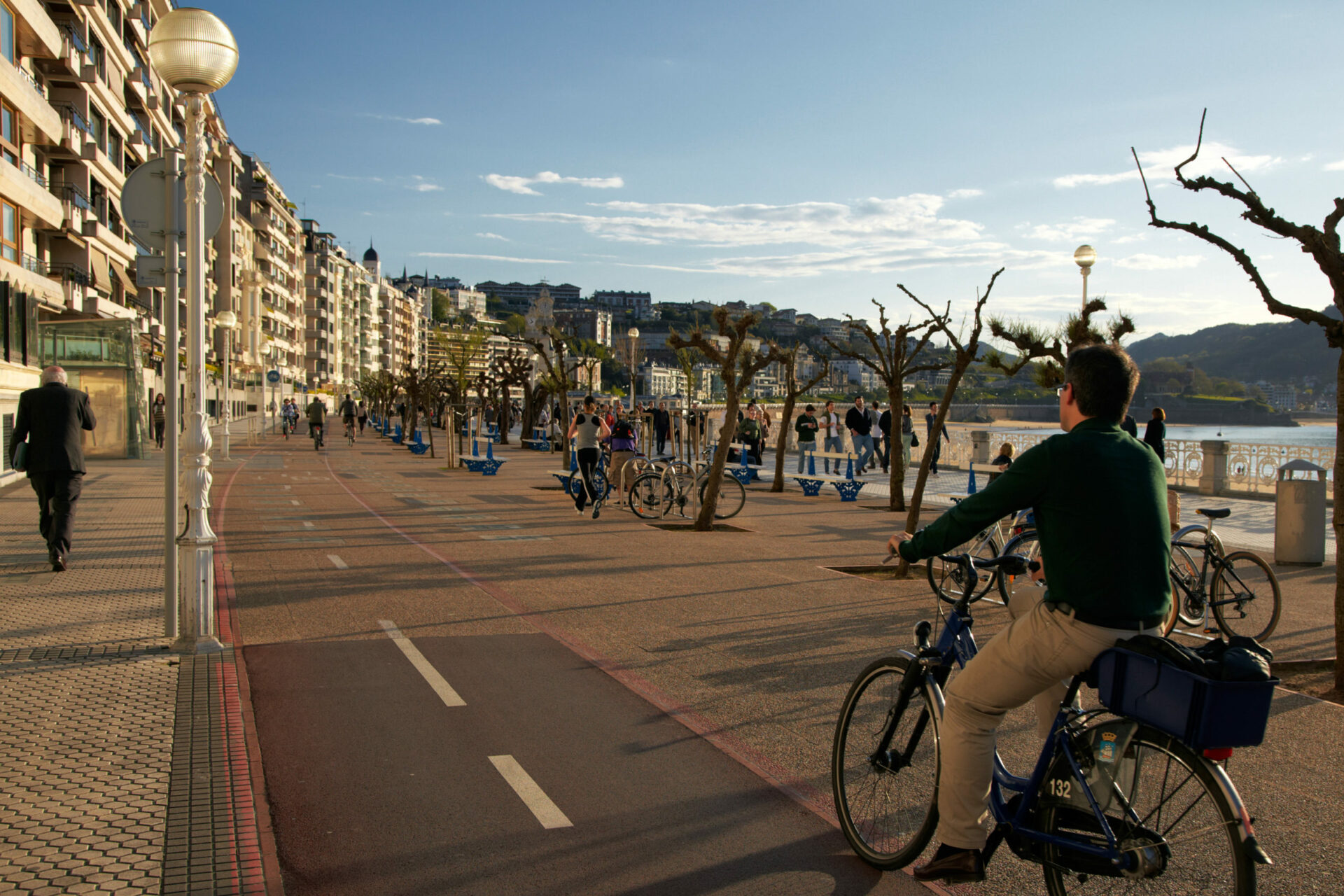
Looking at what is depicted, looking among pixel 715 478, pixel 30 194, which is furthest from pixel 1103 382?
pixel 30 194

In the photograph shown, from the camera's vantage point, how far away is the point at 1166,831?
3.08m

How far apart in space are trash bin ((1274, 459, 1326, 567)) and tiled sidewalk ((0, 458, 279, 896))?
37.1ft

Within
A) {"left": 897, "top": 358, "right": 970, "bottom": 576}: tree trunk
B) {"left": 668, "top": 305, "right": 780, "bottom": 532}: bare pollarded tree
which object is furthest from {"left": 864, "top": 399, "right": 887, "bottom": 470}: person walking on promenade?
{"left": 897, "top": 358, "right": 970, "bottom": 576}: tree trunk

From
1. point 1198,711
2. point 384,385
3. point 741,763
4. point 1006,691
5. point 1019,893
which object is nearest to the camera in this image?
point 1198,711

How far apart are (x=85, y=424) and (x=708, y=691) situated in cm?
713

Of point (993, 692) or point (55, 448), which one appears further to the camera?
point (55, 448)

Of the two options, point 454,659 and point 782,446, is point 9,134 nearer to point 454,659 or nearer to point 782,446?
point 782,446

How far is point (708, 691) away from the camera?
645 cm

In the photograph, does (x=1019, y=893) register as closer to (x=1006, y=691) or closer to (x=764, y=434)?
(x=1006, y=691)

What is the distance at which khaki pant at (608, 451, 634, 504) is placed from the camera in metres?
18.1

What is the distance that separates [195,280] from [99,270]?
37714 millimetres

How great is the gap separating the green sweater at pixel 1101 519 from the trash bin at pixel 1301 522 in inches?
421

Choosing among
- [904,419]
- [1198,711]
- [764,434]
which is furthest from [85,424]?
[764,434]

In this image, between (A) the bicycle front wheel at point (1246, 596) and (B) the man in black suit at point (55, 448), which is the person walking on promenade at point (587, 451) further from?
(A) the bicycle front wheel at point (1246, 596)
